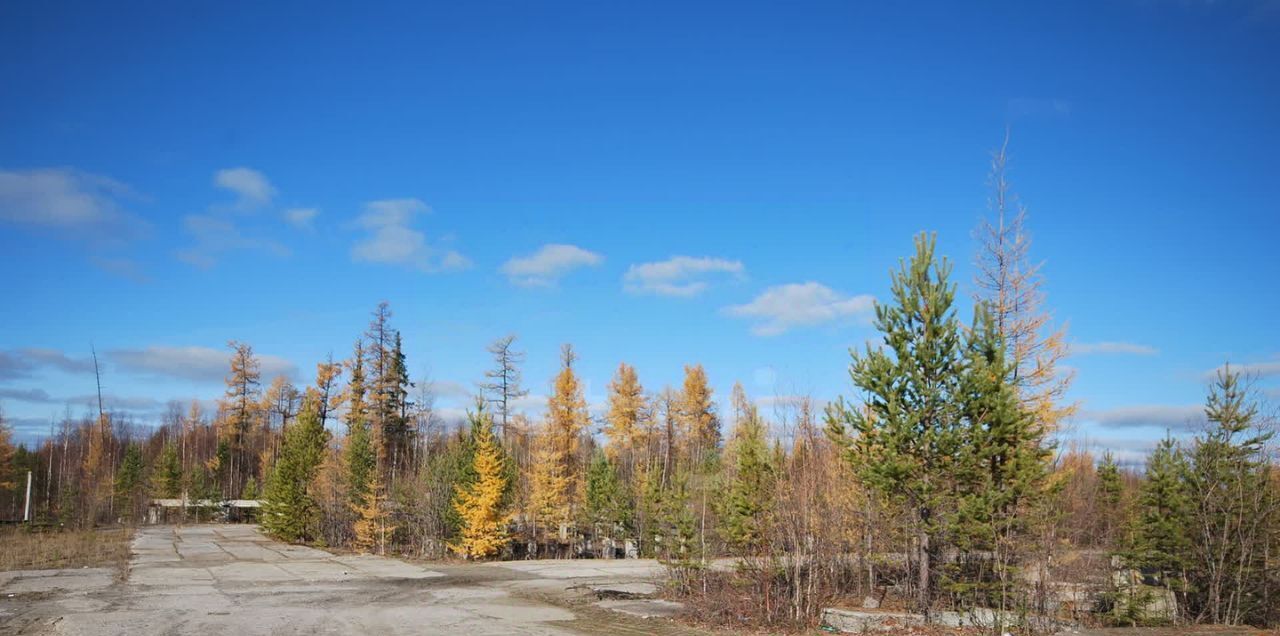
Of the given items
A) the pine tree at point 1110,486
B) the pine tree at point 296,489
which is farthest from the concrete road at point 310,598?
the pine tree at point 1110,486

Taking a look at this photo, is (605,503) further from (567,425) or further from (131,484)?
(131,484)

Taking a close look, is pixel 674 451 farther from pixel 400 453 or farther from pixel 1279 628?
pixel 1279 628

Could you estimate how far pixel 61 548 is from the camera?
99.1ft

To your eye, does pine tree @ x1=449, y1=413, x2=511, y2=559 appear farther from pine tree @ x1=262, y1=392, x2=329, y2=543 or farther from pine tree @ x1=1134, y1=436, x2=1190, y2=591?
pine tree @ x1=1134, y1=436, x2=1190, y2=591

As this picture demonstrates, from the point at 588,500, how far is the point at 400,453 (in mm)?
17676

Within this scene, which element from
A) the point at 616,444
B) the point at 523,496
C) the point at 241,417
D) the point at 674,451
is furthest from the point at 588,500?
the point at 241,417

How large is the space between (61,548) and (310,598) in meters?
20.2

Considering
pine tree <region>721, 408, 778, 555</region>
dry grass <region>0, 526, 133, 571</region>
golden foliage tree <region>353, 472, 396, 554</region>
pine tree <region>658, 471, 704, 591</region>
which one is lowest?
dry grass <region>0, 526, 133, 571</region>

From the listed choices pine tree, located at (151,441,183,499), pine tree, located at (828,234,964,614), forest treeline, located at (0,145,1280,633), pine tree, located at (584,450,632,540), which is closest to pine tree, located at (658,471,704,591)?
forest treeline, located at (0,145,1280,633)

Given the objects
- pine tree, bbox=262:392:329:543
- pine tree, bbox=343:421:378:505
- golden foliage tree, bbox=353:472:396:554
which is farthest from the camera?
pine tree, bbox=262:392:329:543

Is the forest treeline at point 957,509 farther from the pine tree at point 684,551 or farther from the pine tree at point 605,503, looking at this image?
the pine tree at point 605,503

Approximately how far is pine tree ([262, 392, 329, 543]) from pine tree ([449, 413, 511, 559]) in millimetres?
11756

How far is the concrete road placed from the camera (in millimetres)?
13555

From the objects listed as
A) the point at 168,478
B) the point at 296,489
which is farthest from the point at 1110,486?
the point at 168,478
